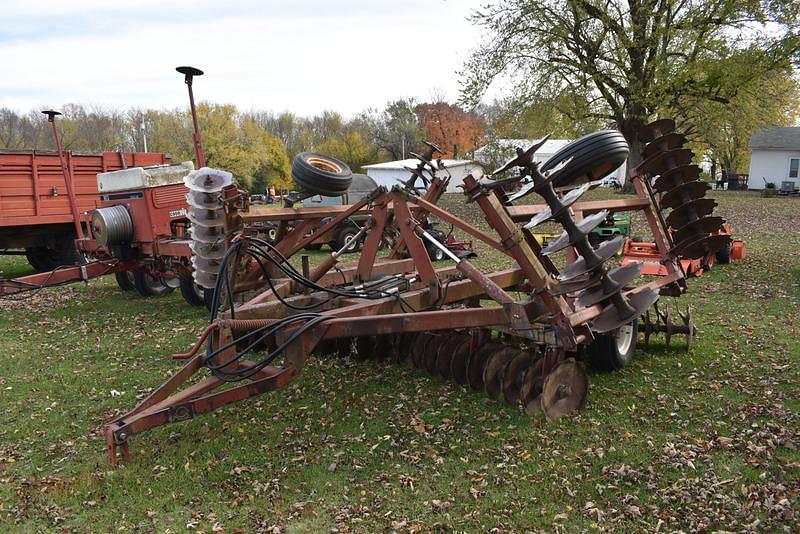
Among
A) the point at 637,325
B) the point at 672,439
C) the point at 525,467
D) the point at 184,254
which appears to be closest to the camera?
the point at 525,467

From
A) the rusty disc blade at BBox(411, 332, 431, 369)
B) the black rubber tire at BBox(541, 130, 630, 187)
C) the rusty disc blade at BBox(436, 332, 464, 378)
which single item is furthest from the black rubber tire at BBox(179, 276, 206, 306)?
the black rubber tire at BBox(541, 130, 630, 187)

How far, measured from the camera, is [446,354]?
233 inches

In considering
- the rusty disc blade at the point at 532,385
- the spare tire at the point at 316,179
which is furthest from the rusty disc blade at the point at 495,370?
the spare tire at the point at 316,179

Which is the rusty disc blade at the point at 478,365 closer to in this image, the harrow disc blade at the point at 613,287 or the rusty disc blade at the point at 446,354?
the rusty disc blade at the point at 446,354

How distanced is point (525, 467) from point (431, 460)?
66cm

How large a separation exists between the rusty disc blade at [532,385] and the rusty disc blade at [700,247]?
250 centimetres

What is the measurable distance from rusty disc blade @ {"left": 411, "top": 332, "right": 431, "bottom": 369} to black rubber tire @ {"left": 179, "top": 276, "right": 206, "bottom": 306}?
4556mm

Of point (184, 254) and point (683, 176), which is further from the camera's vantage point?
point (184, 254)

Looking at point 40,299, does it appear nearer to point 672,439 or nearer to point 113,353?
point 113,353

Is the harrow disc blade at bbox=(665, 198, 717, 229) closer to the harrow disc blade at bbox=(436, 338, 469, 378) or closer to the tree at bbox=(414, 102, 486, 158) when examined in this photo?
the harrow disc blade at bbox=(436, 338, 469, 378)

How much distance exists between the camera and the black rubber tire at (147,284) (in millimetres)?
10742

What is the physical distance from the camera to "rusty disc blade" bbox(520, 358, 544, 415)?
5.01 meters

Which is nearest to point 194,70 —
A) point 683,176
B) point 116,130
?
point 683,176

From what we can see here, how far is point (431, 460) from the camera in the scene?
14.5 feet
